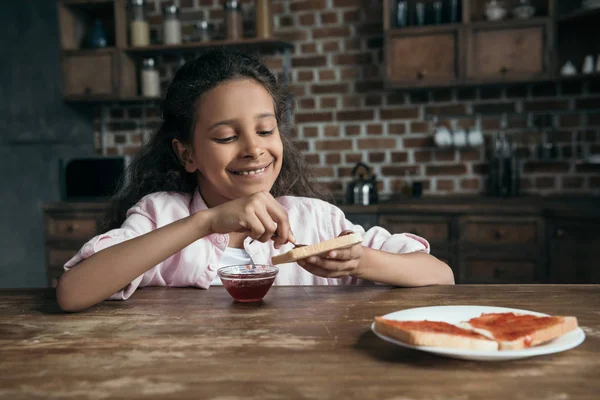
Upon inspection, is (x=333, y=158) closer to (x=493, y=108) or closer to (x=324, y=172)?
(x=324, y=172)

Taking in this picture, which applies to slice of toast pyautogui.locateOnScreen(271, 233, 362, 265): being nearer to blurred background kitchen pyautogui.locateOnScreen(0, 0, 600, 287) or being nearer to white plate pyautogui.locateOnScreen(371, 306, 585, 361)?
white plate pyautogui.locateOnScreen(371, 306, 585, 361)

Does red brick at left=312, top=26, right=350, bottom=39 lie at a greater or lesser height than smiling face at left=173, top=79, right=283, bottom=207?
greater

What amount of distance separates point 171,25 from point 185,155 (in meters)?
2.30

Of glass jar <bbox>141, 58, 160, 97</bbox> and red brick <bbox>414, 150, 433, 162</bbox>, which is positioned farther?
glass jar <bbox>141, 58, 160, 97</bbox>

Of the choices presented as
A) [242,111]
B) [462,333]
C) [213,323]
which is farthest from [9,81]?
[462,333]

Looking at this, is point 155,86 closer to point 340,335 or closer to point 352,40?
point 352,40

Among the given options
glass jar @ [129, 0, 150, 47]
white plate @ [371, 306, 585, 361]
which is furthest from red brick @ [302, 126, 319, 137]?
white plate @ [371, 306, 585, 361]

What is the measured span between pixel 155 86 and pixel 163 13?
441 millimetres

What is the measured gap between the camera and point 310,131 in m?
3.63

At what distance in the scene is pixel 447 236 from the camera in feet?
9.58

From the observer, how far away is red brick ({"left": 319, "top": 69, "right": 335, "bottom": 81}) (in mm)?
3582

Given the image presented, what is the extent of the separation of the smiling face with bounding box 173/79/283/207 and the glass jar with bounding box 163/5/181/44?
231 cm

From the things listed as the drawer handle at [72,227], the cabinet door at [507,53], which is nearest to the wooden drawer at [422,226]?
the cabinet door at [507,53]

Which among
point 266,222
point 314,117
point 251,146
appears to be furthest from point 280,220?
point 314,117
